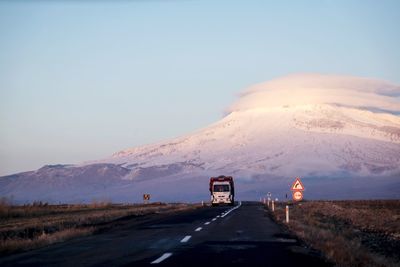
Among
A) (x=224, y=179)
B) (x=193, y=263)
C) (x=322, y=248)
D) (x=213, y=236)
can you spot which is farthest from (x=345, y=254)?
(x=224, y=179)

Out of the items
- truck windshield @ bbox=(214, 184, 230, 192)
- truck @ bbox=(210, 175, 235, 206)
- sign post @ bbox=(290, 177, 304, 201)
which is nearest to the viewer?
sign post @ bbox=(290, 177, 304, 201)

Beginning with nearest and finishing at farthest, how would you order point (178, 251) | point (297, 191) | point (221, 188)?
point (178, 251), point (297, 191), point (221, 188)

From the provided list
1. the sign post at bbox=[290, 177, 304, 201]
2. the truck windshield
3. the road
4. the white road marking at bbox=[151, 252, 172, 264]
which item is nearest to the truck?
the truck windshield

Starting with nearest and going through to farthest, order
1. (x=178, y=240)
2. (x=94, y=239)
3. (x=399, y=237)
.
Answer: (x=178, y=240), (x=94, y=239), (x=399, y=237)

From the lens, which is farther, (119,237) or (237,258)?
(119,237)

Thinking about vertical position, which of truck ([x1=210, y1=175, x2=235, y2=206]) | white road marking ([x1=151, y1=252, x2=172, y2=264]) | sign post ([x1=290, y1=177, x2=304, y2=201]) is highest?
truck ([x1=210, y1=175, x2=235, y2=206])

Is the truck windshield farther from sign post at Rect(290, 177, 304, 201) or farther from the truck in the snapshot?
sign post at Rect(290, 177, 304, 201)

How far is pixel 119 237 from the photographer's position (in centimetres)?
2495

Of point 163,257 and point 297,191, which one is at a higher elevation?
point 297,191

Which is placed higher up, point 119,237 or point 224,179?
point 224,179

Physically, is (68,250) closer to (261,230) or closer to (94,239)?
(94,239)

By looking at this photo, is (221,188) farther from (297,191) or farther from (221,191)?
(297,191)

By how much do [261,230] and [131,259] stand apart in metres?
11.5

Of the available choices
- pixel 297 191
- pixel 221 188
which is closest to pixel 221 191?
pixel 221 188
